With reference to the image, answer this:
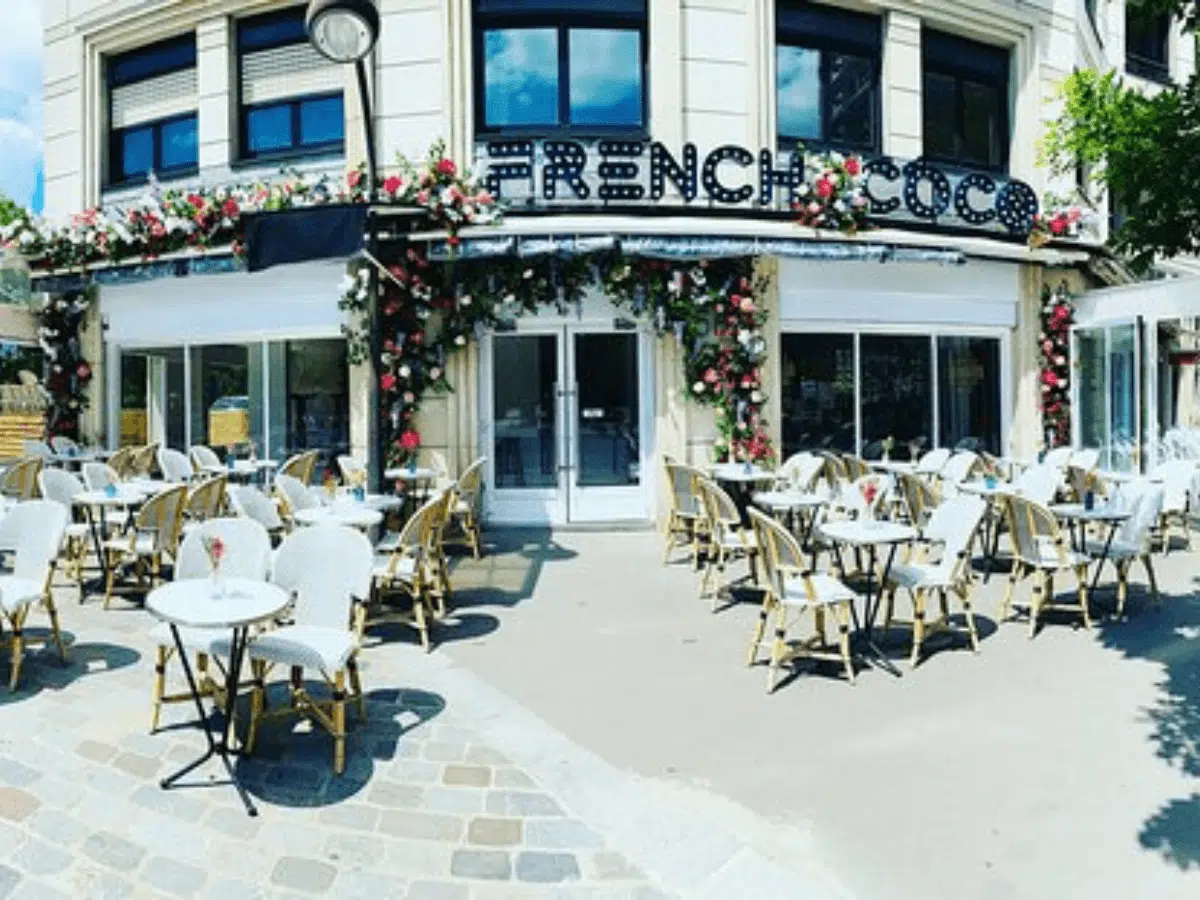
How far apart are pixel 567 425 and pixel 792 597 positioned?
5637 mm

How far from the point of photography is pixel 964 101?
12578mm

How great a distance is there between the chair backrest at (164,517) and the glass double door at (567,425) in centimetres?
424

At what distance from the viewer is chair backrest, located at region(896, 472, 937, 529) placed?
26.9 feet

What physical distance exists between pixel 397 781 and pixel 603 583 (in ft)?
13.5

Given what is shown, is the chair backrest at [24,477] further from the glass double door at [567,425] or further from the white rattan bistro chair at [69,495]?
the glass double door at [567,425]

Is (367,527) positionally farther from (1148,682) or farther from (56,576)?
(1148,682)

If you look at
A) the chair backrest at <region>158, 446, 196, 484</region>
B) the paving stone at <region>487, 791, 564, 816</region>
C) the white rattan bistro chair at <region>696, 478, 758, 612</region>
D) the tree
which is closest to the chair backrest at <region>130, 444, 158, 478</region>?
the chair backrest at <region>158, 446, 196, 484</region>

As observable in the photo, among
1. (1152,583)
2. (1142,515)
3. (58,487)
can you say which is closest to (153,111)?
(58,487)

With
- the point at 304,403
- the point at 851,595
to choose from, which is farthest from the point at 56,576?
the point at 851,595

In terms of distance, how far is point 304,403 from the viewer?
1155cm

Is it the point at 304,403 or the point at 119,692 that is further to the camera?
the point at 304,403

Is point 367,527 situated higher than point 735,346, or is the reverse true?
point 735,346

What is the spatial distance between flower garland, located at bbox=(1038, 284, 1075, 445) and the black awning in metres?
9.64

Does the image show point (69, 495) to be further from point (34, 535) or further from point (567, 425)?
point (567, 425)
